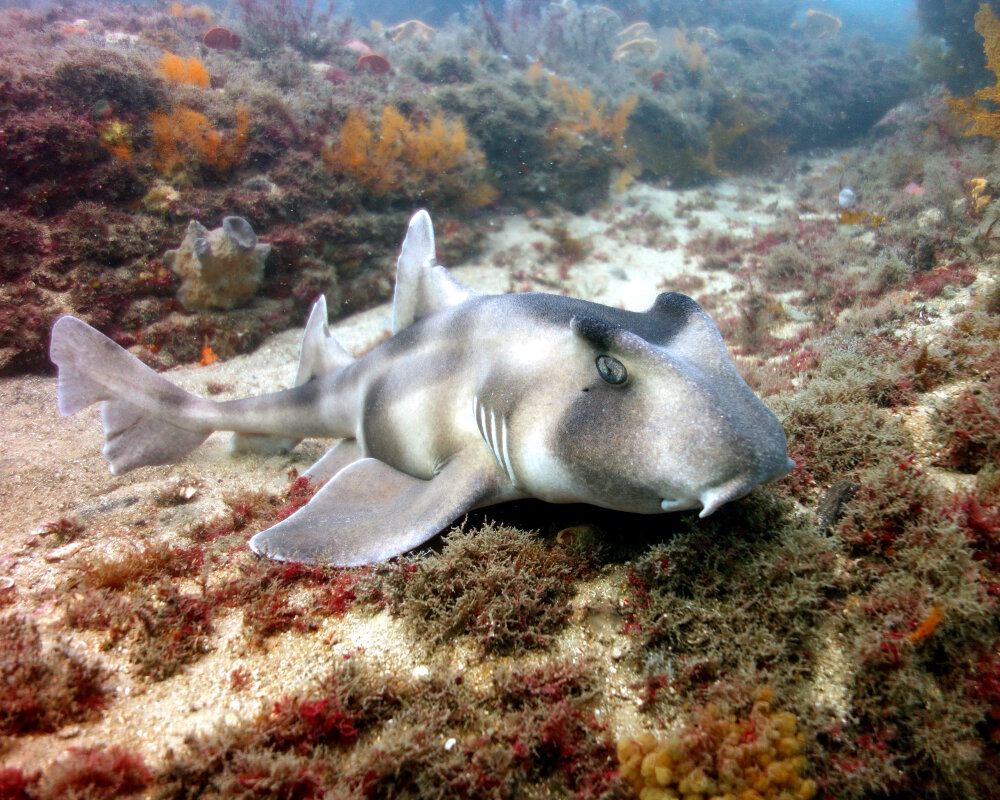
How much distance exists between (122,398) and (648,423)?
5137mm

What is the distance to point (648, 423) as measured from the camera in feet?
7.23

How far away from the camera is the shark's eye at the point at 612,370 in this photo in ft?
7.57

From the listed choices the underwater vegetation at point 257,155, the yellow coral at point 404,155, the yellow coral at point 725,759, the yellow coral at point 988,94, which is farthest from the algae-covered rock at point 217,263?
the yellow coral at point 988,94

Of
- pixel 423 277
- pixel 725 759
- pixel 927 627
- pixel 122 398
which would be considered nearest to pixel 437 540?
pixel 725 759

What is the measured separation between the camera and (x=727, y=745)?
192cm

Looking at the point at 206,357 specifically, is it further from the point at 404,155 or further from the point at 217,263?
the point at 404,155

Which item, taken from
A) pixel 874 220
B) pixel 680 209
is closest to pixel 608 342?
pixel 874 220

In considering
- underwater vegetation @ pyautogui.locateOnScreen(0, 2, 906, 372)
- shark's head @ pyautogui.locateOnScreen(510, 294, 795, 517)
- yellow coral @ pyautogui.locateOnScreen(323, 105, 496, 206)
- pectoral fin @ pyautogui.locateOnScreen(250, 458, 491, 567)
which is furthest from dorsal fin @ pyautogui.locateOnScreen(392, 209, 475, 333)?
yellow coral @ pyautogui.locateOnScreen(323, 105, 496, 206)

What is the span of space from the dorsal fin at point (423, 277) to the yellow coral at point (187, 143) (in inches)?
239

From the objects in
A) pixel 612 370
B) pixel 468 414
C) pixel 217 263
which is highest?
pixel 612 370

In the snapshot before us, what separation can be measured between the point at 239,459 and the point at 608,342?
454cm

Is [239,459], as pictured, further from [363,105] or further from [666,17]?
[666,17]

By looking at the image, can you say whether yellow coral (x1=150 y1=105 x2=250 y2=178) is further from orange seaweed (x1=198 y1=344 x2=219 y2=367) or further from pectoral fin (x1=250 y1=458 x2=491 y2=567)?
pectoral fin (x1=250 y1=458 x2=491 y2=567)

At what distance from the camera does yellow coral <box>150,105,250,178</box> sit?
7.74 meters
